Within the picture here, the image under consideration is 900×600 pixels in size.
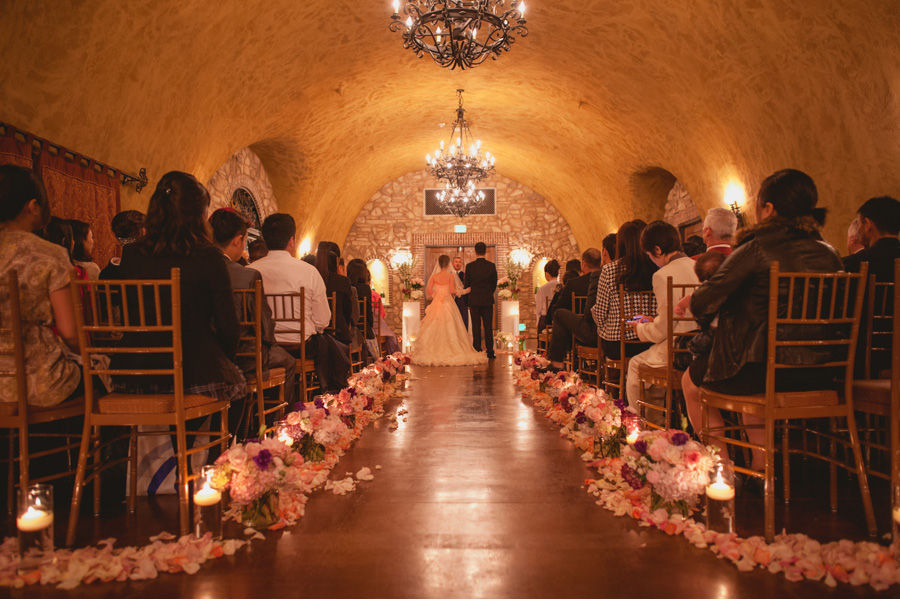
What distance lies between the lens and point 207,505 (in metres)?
2.01

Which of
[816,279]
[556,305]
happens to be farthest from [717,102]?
[816,279]

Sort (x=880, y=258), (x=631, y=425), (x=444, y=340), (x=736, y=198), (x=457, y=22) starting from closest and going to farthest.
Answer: (x=631, y=425) < (x=880, y=258) < (x=457, y=22) < (x=736, y=198) < (x=444, y=340)

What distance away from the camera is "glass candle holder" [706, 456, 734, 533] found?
79.1 inches

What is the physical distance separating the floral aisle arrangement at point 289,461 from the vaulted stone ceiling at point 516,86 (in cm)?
285

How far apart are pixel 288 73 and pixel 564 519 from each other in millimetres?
6083

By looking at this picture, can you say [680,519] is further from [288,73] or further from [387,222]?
[387,222]

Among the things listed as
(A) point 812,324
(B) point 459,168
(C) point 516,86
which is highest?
(C) point 516,86

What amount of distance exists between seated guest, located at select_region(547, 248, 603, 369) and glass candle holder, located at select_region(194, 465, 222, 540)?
9.88 ft

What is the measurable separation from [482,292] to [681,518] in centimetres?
652

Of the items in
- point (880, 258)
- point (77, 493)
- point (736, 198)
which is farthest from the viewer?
point (736, 198)

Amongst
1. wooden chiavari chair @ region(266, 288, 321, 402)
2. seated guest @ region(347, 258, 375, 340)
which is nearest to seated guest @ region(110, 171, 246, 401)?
wooden chiavari chair @ region(266, 288, 321, 402)

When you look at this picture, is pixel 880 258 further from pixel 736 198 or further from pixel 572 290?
pixel 736 198

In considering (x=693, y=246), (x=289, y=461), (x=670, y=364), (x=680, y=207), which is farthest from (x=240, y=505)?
(x=680, y=207)

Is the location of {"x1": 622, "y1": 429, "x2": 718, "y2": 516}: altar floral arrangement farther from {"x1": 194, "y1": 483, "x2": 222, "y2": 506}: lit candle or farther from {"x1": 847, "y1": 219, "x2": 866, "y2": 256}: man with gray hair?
{"x1": 847, "y1": 219, "x2": 866, "y2": 256}: man with gray hair
